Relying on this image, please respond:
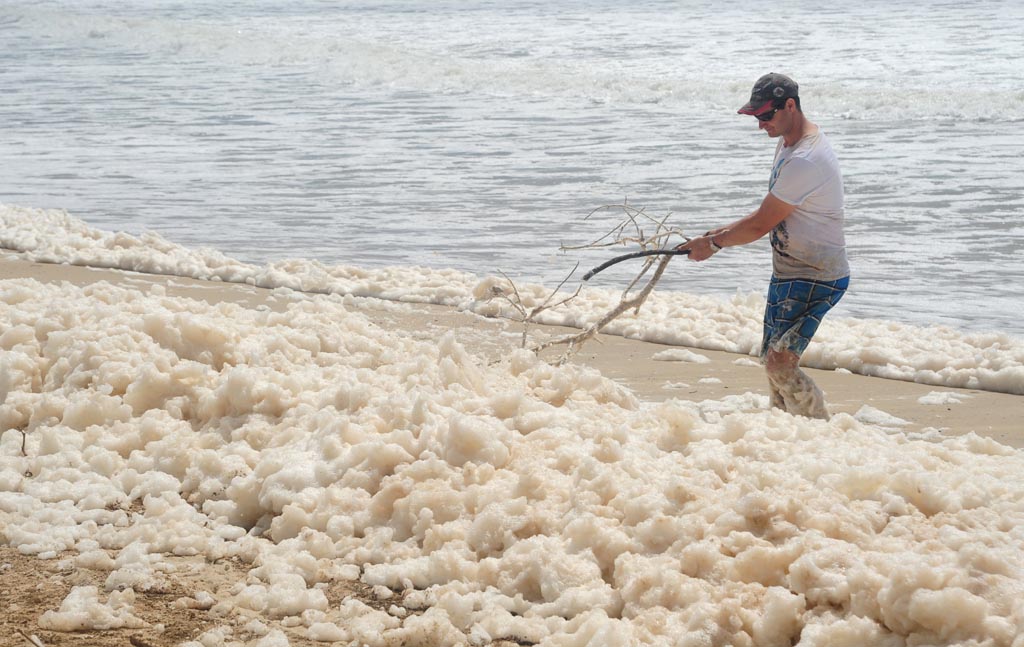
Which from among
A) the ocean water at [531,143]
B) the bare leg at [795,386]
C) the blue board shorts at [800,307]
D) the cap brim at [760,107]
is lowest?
the ocean water at [531,143]

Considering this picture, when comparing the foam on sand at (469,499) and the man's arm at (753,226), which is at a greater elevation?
the man's arm at (753,226)

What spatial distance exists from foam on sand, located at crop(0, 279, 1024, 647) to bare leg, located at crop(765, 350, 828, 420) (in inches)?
14.7

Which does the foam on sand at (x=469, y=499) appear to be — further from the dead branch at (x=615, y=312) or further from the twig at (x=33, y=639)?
the dead branch at (x=615, y=312)

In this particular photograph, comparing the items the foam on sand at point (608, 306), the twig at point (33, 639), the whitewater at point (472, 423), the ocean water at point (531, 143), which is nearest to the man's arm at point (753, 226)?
the whitewater at point (472, 423)

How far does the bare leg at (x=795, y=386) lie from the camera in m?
5.42

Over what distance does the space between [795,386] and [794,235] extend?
0.72m

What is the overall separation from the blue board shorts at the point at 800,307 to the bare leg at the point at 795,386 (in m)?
0.06

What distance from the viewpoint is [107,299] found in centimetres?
661

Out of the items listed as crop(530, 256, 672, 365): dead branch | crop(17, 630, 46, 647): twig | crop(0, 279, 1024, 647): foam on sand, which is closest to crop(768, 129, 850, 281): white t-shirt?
crop(530, 256, 672, 365): dead branch

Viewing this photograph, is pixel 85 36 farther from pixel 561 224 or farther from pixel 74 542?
pixel 74 542

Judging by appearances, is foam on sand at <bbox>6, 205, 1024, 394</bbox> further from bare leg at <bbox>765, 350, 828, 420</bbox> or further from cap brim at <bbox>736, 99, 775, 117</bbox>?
cap brim at <bbox>736, 99, 775, 117</bbox>

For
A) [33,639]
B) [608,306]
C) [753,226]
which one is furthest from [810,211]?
[33,639]

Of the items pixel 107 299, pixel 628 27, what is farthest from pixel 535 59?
pixel 107 299

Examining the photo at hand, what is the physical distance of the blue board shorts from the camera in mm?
5352
